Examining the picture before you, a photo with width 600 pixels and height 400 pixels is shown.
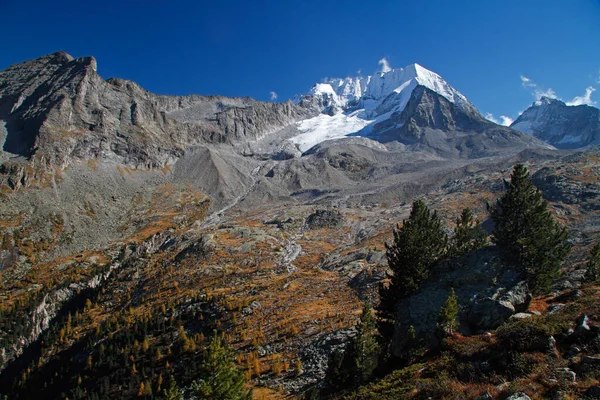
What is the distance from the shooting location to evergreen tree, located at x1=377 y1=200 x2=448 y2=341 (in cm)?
3369

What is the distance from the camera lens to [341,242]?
154 metres

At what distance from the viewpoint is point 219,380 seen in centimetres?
2803

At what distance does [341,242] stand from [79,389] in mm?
108612

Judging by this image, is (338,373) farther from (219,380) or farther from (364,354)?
(219,380)

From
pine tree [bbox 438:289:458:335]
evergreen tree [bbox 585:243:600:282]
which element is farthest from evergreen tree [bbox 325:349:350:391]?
evergreen tree [bbox 585:243:600:282]

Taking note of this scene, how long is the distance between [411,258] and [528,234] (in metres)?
10.5

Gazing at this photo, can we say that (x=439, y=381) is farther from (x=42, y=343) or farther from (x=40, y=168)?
(x=40, y=168)

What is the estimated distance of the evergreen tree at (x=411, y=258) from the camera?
111 ft

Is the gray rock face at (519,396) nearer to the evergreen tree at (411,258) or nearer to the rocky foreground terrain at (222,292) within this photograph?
the rocky foreground terrain at (222,292)

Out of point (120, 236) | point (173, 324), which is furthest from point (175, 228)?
point (173, 324)

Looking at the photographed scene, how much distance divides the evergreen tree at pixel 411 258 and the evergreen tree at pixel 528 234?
5.86 meters

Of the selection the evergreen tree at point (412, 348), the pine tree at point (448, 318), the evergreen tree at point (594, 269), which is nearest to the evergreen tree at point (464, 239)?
the evergreen tree at point (594, 269)

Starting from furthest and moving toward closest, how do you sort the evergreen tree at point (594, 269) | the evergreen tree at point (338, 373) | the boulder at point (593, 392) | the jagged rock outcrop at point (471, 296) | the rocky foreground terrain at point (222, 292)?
1. the evergreen tree at point (594, 269)
2. the evergreen tree at point (338, 373)
3. the rocky foreground terrain at point (222, 292)
4. the jagged rock outcrop at point (471, 296)
5. the boulder at point (593, 392)

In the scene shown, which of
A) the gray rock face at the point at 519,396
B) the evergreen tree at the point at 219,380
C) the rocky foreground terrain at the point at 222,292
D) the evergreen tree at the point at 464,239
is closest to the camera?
the gray rock face at the point at 519,396
